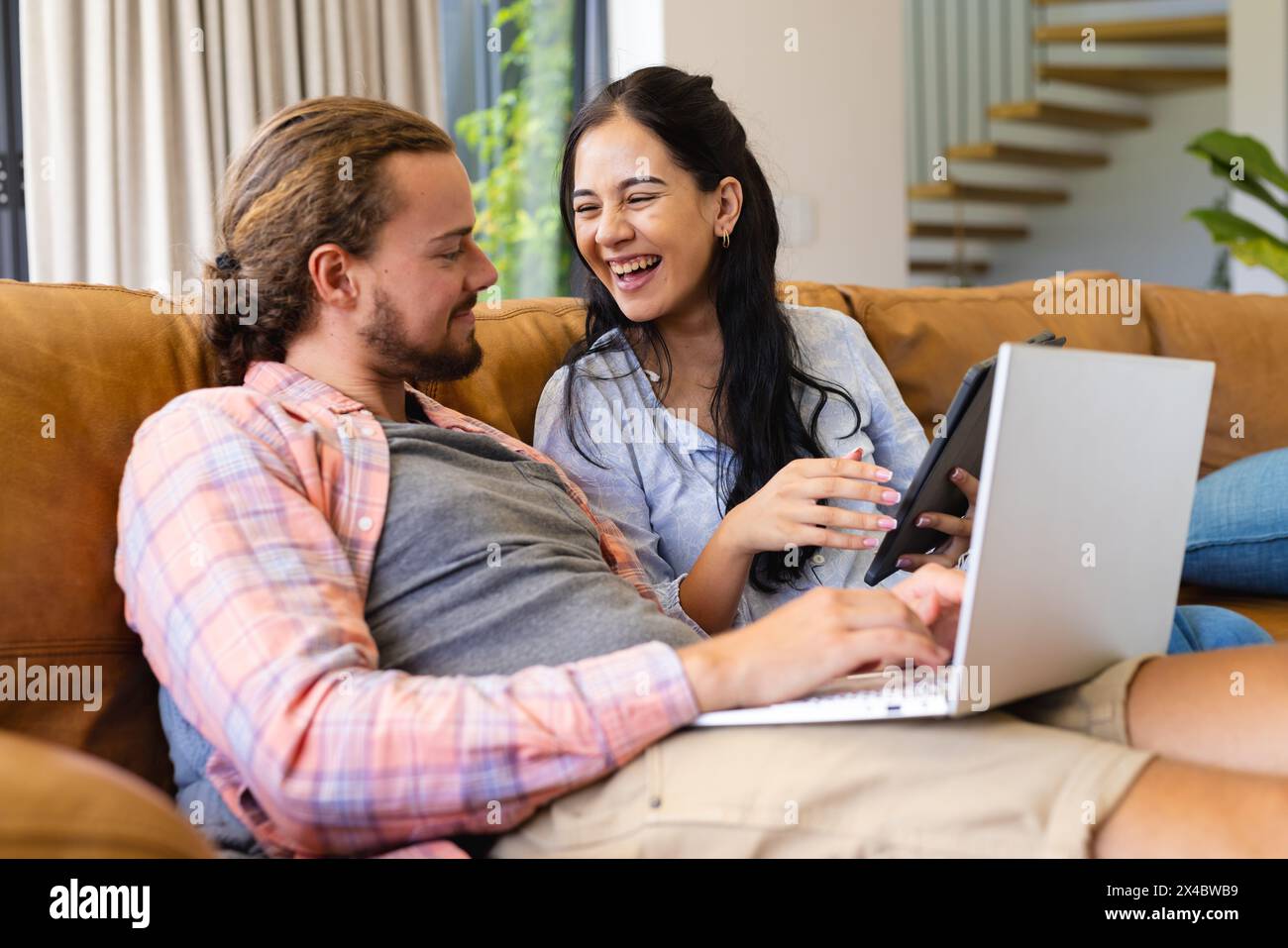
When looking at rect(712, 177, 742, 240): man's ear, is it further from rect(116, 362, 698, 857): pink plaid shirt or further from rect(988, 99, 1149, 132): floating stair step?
rect(988, 99, 1149, 132): floating stair step

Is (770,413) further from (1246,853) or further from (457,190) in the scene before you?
(1246,853)

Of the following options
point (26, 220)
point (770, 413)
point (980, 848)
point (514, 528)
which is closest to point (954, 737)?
point (980, 848)

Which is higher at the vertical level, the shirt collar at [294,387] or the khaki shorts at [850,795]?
the shirt collar at [294,387]

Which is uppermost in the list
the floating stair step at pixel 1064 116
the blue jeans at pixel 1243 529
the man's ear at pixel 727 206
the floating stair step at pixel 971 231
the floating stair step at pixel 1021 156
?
the floating stair step at pixel 1064 116

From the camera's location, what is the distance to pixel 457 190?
4.47ft

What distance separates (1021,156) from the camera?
6316 millimetres

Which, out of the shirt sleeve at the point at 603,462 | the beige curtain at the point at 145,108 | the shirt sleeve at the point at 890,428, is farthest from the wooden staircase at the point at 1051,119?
the shirt sleeve at the point at 603,462

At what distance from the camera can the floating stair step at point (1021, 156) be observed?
608 cm

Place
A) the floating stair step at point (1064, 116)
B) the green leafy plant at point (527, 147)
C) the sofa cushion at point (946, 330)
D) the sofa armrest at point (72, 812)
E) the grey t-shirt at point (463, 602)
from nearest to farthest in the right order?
the sofa armrest at point (72, 812)
the grey t-shirt at point (463, 602)
the sofa cushion at point (946, 330)
the green leafy plant at point (527, 147)
the floating stair step at point (1064, 116)

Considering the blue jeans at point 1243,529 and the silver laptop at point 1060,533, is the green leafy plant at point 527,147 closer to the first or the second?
the blue jeans at point 1243,529

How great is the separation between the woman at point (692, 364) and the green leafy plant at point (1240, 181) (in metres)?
2.36

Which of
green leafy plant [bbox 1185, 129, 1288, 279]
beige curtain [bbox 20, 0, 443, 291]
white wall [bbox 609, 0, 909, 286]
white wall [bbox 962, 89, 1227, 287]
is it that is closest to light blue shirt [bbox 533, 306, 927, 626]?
beige curtain [bbox 20, 0, 443, 291]

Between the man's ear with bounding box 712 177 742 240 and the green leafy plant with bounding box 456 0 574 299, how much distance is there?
7.09 ft

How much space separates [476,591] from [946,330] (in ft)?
4.12
